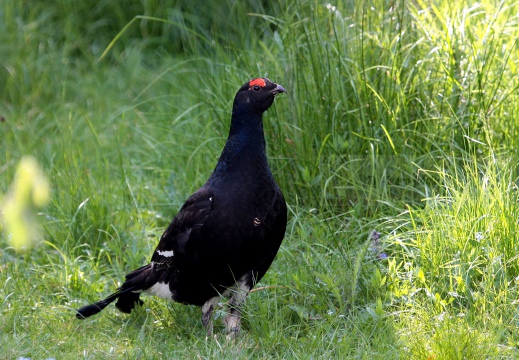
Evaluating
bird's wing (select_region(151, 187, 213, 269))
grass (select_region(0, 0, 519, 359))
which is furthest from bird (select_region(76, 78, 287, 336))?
grass (select_region(0, 0, 519, 359))

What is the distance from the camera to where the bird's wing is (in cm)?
356

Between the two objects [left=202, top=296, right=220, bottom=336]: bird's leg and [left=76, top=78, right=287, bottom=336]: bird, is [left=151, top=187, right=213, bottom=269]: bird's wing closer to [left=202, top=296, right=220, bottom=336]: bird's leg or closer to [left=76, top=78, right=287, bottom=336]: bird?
[left=76, top=78, right=287, bottom=336]: bird

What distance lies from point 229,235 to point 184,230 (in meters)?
0.32

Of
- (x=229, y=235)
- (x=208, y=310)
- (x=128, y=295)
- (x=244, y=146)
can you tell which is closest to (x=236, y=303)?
(x=208, y=310)

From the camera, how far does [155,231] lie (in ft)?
15.7

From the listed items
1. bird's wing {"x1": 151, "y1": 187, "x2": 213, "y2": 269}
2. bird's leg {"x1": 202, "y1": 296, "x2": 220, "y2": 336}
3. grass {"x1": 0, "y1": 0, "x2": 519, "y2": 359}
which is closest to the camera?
grass {"x1": 0, "y1": 0, "x2": 519, "y2": 359}

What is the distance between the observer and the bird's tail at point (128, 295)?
150 inches

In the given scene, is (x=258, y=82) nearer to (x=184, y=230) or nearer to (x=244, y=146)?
(x=244, y=146)

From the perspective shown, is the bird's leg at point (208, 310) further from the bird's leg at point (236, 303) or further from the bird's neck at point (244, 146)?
the bird's neck at point (244, 146)

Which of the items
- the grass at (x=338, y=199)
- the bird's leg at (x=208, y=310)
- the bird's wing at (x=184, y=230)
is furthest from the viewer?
the bird's leg at (x=208, y=310)

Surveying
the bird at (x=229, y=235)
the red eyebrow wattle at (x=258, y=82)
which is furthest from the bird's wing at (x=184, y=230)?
the red eyebrow wattle at (x=258, y=82)

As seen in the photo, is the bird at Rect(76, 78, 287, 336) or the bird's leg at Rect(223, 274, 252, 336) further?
the bird's leg at Rect(223, 274, 252, 336)

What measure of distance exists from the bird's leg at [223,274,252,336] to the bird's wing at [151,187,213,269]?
273 mm

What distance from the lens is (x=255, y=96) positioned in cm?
376
